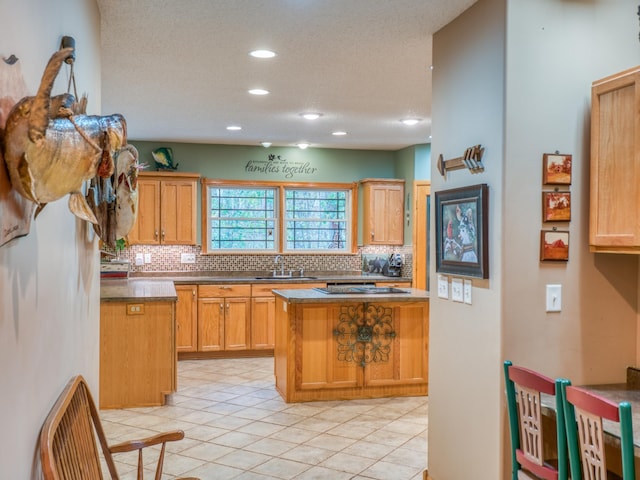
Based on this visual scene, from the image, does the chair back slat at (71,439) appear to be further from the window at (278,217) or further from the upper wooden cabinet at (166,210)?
the window at (278,217)

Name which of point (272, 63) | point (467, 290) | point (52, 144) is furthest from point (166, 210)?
point (52, 144)

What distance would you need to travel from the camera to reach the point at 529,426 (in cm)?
232

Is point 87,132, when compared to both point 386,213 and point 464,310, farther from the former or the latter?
point 386,213

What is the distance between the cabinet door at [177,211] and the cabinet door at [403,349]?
120 inches

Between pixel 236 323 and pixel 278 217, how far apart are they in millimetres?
1564

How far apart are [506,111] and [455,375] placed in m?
1.35

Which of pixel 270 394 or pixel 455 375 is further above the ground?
pixel 455 375

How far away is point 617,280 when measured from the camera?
2.79 m

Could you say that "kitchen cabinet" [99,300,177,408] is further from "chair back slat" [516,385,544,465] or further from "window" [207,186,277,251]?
"chair back slat" [516,385,544,465]

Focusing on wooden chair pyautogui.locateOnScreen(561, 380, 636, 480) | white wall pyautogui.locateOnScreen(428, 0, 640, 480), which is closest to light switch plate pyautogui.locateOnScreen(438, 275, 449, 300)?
white wall pyautogui.locateOnScreen(428, 0, 640, 480)

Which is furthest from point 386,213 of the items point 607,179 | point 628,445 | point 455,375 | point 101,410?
point 628,445

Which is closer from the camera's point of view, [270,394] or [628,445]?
[628,445]

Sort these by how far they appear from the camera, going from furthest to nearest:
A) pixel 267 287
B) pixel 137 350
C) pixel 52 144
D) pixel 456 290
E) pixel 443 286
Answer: pixel 267 287 < pixel 137 350 < pixel 443 286 < pixel 456 290 < pixel 52 144

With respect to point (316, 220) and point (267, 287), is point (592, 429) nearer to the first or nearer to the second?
point (267, 287)
